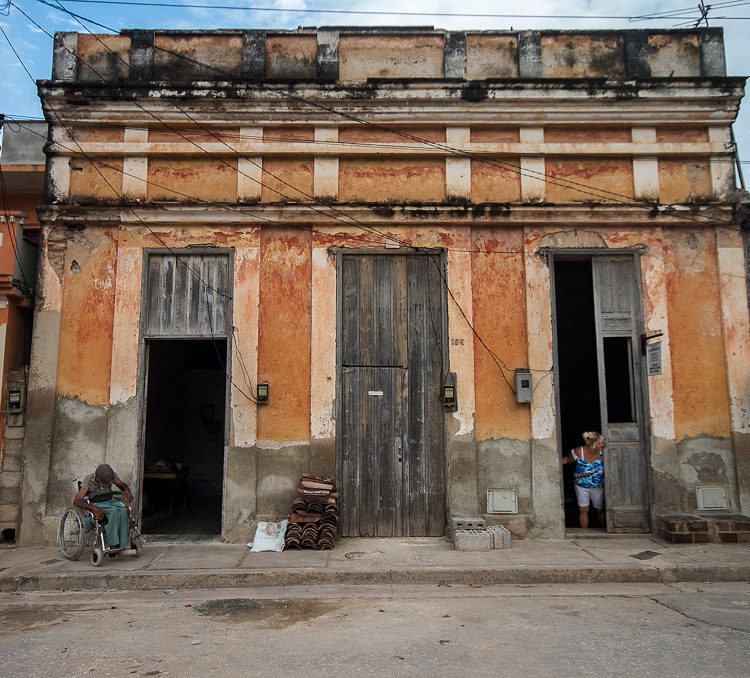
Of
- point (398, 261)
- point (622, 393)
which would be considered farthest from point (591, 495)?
point (398, 261)

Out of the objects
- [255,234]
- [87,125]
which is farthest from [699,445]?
[87,125]

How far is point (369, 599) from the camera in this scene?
251 inches

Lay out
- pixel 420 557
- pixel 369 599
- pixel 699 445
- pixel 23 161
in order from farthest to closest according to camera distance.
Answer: pixel 23 161
pixel 699 445
pixel 420 557
pixel 369 599

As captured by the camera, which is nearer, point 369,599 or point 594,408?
point 369,599

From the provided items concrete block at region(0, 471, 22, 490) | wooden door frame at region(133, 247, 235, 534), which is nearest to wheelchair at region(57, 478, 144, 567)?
wooden door frame at region(133, 247, 235, 534)

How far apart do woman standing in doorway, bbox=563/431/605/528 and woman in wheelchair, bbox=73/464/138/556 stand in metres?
6.06

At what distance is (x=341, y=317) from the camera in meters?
8.79

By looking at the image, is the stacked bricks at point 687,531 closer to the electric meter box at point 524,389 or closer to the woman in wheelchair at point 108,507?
the electric meter box at point 524,389

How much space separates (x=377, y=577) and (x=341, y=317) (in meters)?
3.59

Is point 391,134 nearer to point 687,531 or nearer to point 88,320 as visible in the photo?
point 88,320

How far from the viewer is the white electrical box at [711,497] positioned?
27.9ft

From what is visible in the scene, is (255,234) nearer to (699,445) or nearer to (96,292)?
(96,292)

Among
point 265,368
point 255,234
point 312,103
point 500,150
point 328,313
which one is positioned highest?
point 312,103

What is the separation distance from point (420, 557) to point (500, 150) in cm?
587
